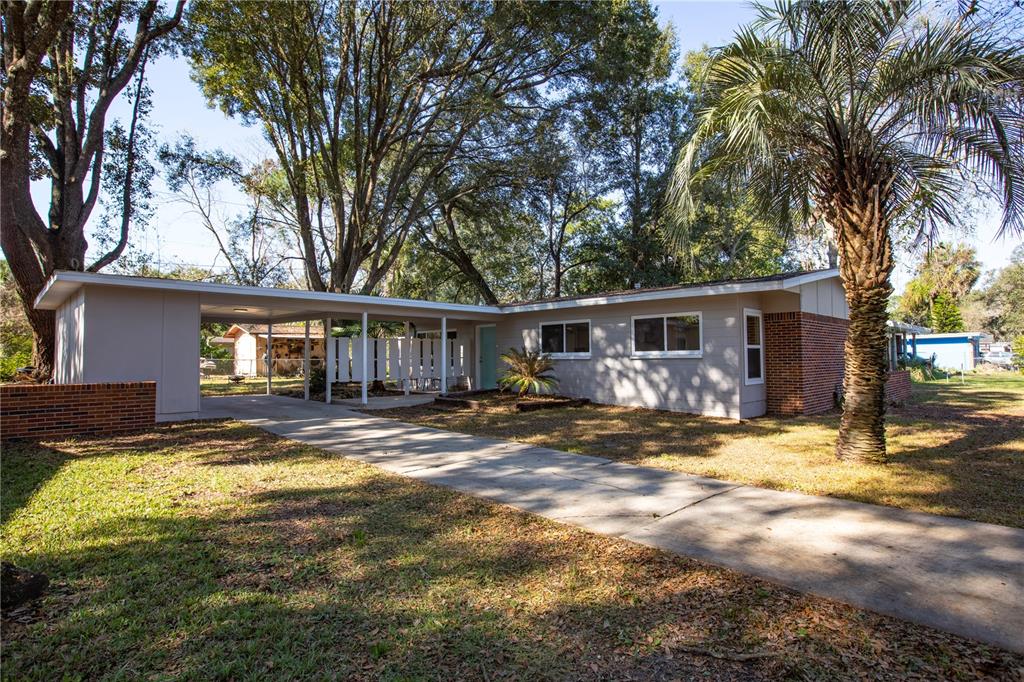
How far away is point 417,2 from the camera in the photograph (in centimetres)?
1520

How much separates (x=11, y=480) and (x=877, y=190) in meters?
10.7

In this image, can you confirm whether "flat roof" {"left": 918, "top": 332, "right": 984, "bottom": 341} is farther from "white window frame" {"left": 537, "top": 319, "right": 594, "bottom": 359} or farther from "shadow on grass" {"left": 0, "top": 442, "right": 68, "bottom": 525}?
"shadow on grass" {"left": 0, "top": 442, "right": 68, "bottom": 525}

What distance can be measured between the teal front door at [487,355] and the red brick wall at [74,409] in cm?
962

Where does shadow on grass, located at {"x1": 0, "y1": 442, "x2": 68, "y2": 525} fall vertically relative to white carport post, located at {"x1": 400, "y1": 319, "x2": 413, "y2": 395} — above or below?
below

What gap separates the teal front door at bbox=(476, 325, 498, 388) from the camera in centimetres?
1702

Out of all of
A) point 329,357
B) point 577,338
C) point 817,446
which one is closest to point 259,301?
point 329,357

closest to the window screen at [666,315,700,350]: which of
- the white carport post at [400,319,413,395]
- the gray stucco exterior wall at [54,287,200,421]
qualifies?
the white carport post at [400,319,413,395]

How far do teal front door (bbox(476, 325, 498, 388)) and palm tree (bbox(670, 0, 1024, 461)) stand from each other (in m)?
10.3

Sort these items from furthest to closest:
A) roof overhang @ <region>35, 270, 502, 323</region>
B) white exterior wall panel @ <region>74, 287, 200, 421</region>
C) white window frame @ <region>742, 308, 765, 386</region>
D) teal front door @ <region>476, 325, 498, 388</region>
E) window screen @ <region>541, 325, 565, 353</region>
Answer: teal front door @ <region>476, 325, 498, 388</region> → window screen @ <region>541, 325, 565, 353</region> → white window frame @ <region>742, 308, 765, 386</region> → white exterior wall panel @ <region>74, 287, 200, 421</region> → roof overhang @ <region>35, 270, 502, 323</region>

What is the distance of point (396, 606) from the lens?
3098mm

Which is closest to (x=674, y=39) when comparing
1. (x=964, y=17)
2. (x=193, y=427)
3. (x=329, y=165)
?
(x=329, y=165)

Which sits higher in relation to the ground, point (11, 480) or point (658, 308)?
point (658, 308)

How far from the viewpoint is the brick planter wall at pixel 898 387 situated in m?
13.4

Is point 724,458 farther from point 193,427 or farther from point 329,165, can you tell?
point 329,165
